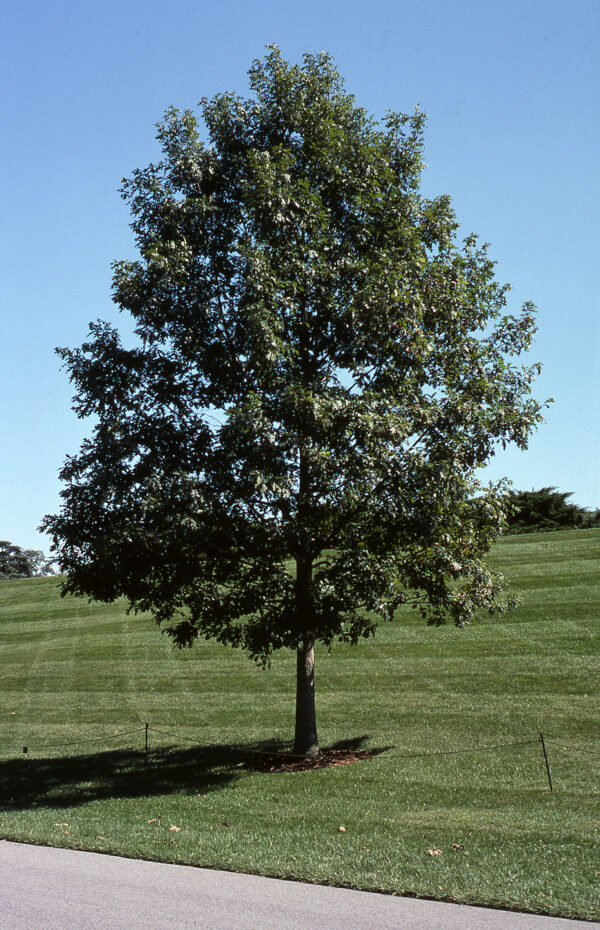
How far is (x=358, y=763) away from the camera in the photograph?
44.9 feet

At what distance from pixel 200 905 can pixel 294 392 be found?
290 inches

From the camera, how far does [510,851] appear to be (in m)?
8.32

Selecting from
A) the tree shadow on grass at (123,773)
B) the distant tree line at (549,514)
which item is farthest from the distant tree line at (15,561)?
the tree shadow on grass at (123,773)

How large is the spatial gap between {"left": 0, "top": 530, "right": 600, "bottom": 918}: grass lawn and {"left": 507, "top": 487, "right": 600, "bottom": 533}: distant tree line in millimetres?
18869

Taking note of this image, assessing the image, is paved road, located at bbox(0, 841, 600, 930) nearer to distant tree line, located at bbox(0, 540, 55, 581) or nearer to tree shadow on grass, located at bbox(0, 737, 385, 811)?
tree shadow on grass, located at bbox(0, 737, 385, 811)

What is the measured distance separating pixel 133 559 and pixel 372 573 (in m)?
4.29

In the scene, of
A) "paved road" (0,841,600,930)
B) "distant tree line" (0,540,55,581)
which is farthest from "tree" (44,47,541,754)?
"distant tree line" (0,540,55,581)

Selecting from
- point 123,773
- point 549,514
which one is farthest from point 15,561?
point 123,773

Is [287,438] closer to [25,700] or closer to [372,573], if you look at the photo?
Answer: [372,573]

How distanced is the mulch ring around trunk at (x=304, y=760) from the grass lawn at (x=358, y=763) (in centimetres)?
38

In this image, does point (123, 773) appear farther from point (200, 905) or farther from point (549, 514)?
point (549, 514)

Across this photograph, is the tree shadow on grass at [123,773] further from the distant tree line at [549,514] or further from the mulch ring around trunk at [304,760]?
the distant tree line at [549,514]

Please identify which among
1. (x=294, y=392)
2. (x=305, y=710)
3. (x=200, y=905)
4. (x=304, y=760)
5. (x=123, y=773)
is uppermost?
(x=294, y=392)

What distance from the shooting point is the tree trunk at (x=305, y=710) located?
14492 mm
